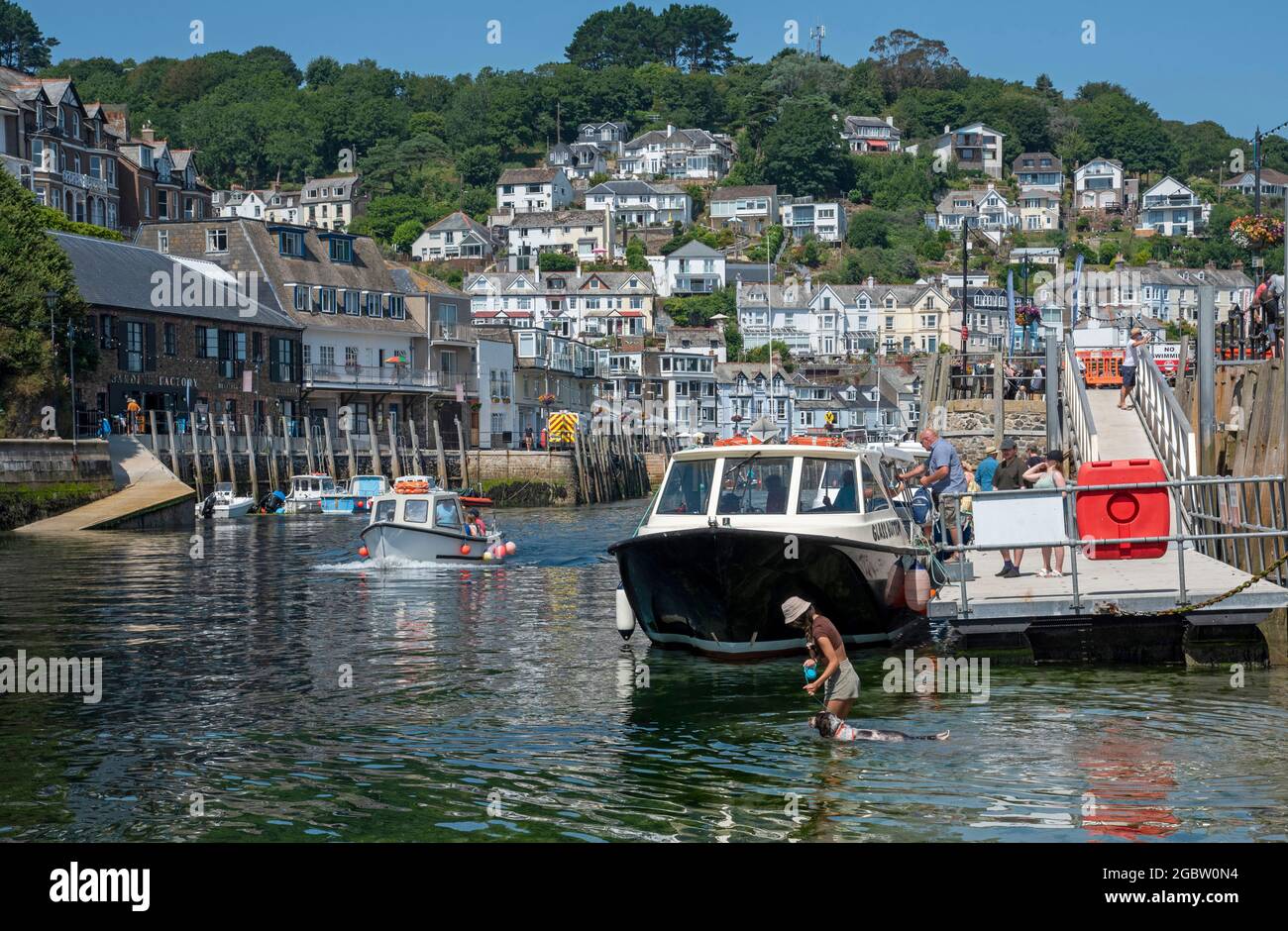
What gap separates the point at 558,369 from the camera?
118562 millimetres

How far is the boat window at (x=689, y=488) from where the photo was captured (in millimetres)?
21484

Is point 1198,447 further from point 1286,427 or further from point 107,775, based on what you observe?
point 107,775

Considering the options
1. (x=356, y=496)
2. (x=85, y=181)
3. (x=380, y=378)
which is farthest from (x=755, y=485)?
(x=85, y=181)

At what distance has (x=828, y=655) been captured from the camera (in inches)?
606

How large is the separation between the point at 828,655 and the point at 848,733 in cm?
91

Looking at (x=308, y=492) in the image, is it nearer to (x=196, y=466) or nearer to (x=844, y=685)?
(x=196, y=466)

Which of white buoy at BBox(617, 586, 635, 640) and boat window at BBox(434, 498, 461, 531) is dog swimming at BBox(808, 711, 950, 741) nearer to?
white buoy at BBox(617, 586, 635, 640)

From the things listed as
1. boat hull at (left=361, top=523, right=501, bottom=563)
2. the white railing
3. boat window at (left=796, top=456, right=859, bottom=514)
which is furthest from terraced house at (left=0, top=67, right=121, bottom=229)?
boat window at (left=796, top=456, right=859, bottom=514)

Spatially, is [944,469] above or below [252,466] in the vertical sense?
above

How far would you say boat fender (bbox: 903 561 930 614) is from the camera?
74.9 ft

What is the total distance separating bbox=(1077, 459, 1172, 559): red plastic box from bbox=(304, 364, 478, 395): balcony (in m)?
71.1
